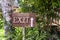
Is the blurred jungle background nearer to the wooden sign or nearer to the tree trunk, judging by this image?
the tree trunk

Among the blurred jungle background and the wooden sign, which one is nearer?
the wooden sign

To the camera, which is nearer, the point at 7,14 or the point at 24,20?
the point at 24,20

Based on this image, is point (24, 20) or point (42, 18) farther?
point (42, 18)

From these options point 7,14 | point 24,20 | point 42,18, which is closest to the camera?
point 24,20

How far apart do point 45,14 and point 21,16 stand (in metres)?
0.92

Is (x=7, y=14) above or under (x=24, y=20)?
above

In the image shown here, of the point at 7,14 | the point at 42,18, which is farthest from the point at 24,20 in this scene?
the point at 42,18

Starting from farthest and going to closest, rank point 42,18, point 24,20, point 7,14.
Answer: point 42,18, point 7,14, point 24,20

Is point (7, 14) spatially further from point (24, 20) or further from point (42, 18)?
point (42, 18)

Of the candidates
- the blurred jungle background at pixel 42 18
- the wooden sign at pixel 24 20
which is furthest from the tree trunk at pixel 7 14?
the wooden sign at pixel 24 20

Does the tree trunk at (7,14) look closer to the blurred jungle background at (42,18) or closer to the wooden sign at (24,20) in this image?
the blurred jungle background at (42,18)

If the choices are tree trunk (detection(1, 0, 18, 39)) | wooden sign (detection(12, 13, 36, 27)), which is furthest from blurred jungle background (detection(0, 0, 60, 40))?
wooden sign (detection(12, 13, 36, 27))

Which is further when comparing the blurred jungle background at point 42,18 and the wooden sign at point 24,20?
the blurred jungle background at point 42,18

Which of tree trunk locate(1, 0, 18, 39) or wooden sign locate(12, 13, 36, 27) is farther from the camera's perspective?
tree trunk locate(1, 0, 18, 39)
